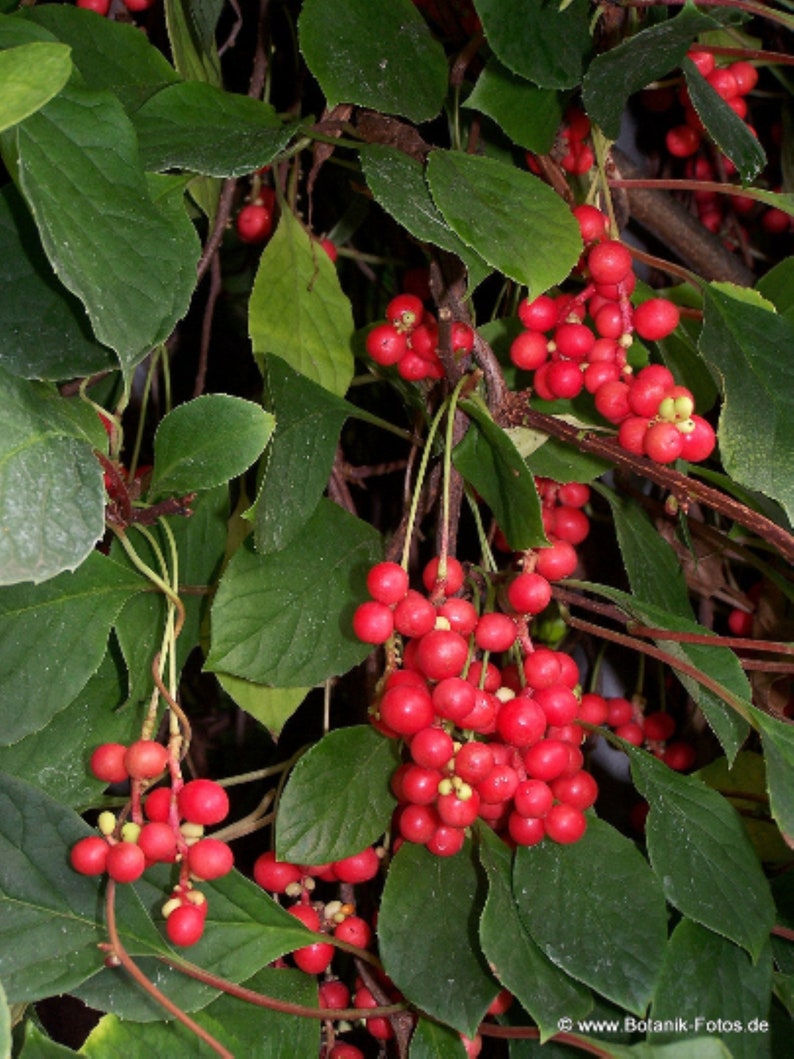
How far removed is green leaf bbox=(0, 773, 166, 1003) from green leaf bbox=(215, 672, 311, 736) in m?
0.14

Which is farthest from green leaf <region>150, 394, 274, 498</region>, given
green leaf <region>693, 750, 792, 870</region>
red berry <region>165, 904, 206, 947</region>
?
green leaf <region>693, 750, 792, 870</region>

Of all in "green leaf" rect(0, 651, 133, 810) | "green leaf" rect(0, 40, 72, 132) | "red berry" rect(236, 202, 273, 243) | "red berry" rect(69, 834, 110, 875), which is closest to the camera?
"green leaf" rect(0, 40, 72, 132)

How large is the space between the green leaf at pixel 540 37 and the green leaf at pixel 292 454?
0.76 feet

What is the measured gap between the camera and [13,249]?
0.58m

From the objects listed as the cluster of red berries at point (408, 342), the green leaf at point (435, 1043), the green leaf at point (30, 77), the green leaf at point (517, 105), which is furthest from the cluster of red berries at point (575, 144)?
the green leaf at point (435, 1043)

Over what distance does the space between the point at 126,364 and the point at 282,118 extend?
335 mm

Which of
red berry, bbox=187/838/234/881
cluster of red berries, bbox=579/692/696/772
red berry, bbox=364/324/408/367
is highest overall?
red berry, bbox=364/324/408/367

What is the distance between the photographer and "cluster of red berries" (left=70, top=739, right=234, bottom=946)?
557 mm

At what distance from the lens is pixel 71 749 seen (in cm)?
68

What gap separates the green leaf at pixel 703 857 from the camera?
66cm

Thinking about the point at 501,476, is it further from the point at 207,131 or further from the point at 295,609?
the point at 207,131

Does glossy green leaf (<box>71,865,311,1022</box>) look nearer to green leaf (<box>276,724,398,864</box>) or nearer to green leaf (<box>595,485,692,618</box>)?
green leaf (<box>276,724,398,864</box>)

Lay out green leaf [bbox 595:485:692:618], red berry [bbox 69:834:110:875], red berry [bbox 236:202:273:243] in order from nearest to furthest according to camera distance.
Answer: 1. red berry [bbox 69:834:110:875]
2. green leaf [bbox 595:485:692:618]
3. red berry [bbox 236:202:273:243]

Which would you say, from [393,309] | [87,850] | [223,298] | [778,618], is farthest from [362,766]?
[223,298]
